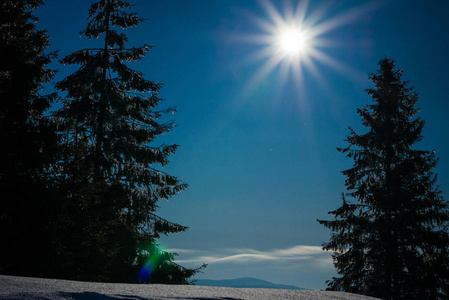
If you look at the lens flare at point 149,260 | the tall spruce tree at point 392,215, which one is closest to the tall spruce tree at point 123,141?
the lens flare at point 149,260

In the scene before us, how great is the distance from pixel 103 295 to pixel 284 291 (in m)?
2.26

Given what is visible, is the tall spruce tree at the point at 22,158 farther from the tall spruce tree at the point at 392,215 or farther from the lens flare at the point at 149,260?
Result: the tall spruce tree at the point at 392,215

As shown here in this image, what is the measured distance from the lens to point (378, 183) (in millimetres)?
20266

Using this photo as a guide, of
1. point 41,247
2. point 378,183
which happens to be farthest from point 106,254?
point 378,183

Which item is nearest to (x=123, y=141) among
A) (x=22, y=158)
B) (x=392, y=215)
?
(x=22, y=158)

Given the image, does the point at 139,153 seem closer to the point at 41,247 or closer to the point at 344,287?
the point at 41,247

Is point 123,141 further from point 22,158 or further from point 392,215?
point 392,215

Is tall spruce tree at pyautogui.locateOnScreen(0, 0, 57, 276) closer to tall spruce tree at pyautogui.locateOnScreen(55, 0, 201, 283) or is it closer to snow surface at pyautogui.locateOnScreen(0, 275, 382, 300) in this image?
tall spruce tree at pyautogui.locateOnScreen(55, 0, 201, 283)

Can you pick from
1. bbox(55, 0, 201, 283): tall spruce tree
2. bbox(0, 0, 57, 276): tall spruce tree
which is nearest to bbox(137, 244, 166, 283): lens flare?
bbox(55, 0, 201, 283): tall spruce tree

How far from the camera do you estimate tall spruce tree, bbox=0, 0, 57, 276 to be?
1098cm

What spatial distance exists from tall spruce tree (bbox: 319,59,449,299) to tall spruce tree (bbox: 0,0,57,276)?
48.7 feet

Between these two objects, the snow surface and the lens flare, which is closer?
the snow surface

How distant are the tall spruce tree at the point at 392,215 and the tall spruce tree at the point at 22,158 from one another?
48.7ft

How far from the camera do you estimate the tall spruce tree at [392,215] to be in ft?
60.2
